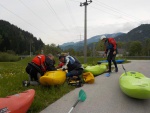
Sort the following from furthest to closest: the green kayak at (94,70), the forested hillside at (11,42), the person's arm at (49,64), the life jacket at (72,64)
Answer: the forested hillside at (11,42), the green kayak at (94,70), the life jacket at (72,64), the person's arm at (49,64)

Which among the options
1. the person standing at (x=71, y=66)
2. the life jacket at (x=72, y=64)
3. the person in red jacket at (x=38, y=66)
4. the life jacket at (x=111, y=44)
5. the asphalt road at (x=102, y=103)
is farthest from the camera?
the life jacket at (x=111, y=44)

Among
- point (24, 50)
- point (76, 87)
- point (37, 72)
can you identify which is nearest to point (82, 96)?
point (76, 87)

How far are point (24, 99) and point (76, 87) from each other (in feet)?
8.95

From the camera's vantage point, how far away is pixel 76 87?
6418 mm

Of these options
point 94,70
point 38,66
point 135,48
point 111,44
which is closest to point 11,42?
point 135,48

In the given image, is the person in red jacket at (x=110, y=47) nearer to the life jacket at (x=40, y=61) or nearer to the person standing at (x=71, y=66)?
the person standing at (x=71, y=66)

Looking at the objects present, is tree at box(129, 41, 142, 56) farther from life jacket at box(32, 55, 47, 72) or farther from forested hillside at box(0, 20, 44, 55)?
life jacket at box(32, 55, 47, 72)

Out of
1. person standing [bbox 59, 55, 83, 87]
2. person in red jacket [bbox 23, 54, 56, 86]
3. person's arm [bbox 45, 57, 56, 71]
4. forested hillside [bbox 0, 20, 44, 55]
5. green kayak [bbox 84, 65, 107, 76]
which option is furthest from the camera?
forested hillside [bbox 0, 20, 44, 55]

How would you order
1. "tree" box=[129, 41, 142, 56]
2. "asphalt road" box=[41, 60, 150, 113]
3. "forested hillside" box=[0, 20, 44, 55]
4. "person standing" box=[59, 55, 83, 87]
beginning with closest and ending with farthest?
"asphalt road" box=[41, 60, 150, 113] → "person standing" box=[59, 55, 83, 87] → "tree" box=[129, 41, 142, 56] → "forested hillside" box=[0, 20, 44, 55]

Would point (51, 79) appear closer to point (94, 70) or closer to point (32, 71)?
point (32, 71)

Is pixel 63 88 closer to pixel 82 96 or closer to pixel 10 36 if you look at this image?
pixel 82 96

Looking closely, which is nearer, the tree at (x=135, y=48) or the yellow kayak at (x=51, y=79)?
the yellow kayak at (x=51, y=79)

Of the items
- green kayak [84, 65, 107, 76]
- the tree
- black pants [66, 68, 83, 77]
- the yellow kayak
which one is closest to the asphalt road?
the yellow kayak

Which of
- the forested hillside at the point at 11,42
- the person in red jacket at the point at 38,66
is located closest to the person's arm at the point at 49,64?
the person in red jacket at the point at 38,66
